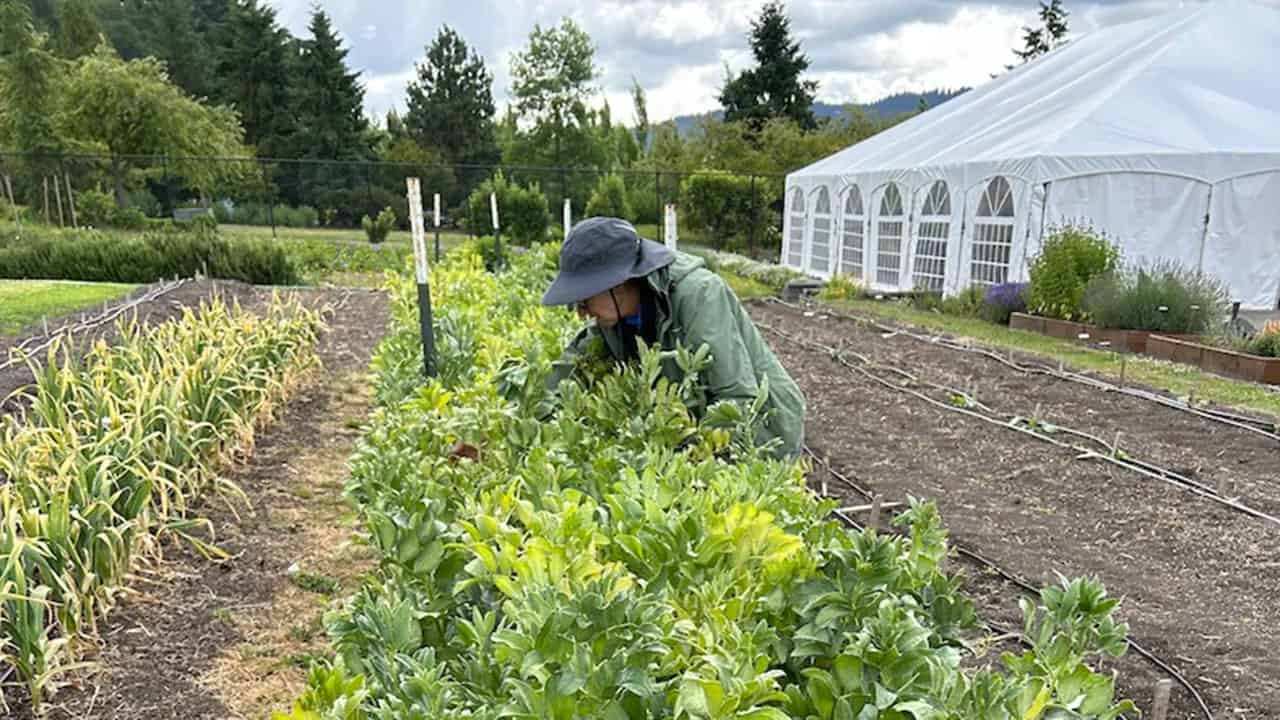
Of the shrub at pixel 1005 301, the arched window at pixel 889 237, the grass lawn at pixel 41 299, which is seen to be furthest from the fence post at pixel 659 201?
the grass lawn at pixel 41 299

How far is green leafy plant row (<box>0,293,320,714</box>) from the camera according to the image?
2559 millimetres

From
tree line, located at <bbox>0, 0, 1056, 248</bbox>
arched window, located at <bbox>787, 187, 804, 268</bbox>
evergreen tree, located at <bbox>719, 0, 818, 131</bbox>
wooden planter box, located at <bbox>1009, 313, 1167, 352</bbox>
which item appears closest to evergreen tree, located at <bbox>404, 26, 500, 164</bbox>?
tree line, located at <bbox>0, 0, 1056, 248</bbox>

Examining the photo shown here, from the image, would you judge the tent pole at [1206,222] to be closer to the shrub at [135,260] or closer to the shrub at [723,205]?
the shrub at [135,260]

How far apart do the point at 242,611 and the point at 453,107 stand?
39137 millimetres

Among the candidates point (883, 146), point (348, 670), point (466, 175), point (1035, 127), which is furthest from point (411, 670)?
point (466, 175)

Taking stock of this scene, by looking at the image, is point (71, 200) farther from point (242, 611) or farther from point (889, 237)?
point (242, 611)

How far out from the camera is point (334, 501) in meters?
4.43

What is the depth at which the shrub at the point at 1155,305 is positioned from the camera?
9.73m

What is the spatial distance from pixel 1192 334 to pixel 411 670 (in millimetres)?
10447

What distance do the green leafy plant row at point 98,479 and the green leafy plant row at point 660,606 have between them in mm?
1387

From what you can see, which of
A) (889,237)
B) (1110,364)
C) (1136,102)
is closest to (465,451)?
(1110,364)

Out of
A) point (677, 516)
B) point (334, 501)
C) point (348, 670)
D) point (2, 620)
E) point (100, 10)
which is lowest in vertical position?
point (334, 501)

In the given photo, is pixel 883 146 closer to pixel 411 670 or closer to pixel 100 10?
pixel 411 670

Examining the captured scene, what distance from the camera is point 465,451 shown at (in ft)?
7.18
